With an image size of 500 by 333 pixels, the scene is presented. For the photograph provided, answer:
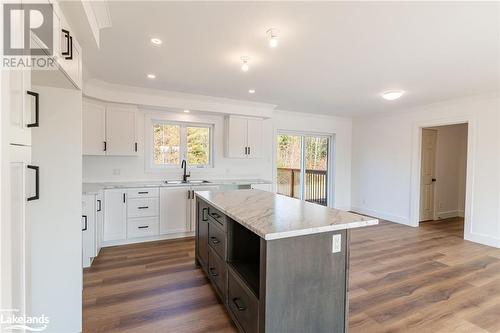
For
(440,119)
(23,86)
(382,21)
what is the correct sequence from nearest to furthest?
(23,86), (382,21), (440,119)

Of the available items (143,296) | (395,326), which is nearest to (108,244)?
(143,296)

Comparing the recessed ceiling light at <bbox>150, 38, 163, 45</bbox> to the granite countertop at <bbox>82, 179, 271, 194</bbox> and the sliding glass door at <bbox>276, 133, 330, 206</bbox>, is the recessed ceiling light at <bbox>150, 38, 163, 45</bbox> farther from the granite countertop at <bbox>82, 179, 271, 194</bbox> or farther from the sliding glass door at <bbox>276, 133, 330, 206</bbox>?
the sliding glass door at <bbox>276, 133, 330, 206</bbox>

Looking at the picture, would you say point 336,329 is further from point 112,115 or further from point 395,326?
point 112,115

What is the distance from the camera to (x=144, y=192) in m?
3.95

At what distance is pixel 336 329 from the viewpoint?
5.69ft

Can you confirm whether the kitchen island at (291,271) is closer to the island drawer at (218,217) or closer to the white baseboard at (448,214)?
the island drawer at (218,217)

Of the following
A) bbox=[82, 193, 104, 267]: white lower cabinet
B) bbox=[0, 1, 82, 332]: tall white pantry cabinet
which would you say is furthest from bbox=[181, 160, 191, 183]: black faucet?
bbox=[0, 1, 82, 332]: tall white pantry cabinet

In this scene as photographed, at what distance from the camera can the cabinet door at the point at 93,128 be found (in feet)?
12.2

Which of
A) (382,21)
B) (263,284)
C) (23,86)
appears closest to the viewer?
(23,86)

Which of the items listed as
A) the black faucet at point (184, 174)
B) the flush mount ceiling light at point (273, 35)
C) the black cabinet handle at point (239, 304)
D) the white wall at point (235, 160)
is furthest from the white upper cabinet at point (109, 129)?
the black cabinet handle at point (239, 304)

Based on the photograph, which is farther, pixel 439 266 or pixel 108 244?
pixel 108 244

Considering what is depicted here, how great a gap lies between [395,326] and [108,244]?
3.79m

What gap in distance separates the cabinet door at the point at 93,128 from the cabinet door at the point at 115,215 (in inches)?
27.2

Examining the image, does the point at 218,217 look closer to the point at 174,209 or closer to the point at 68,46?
the point at 68,46
